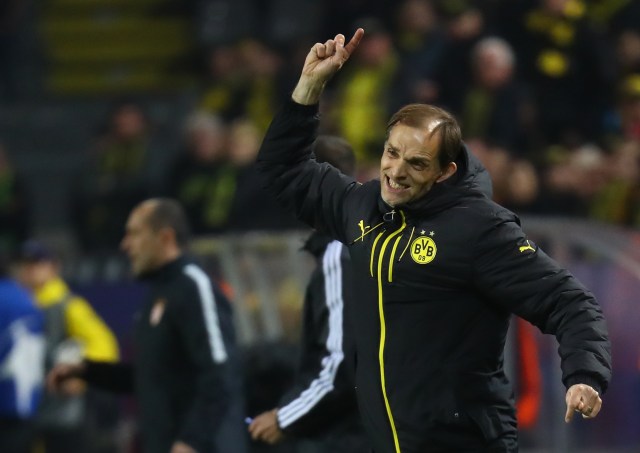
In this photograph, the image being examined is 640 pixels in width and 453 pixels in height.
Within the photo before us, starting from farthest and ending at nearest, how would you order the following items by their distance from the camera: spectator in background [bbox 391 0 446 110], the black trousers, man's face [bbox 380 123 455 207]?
spectator in background [bbox 391 0 446 110] < the black trousers < man's face [bbox 380 123 455 207]

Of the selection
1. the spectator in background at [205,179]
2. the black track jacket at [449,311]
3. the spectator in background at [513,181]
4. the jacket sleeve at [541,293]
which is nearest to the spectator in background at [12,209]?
the spectator in background at [205,179]

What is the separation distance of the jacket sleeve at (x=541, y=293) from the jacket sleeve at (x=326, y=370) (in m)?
1.17

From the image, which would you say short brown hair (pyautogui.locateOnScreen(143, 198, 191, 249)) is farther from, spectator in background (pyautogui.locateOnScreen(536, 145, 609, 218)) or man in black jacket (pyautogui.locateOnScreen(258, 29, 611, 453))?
spectator in background (pyautogui.locateOnScreen(536, 145, 609, 218))

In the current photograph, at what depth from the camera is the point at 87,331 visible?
10.5 metres

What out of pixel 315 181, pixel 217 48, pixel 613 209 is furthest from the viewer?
pixel 217 48

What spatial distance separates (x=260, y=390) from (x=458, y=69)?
409 cm

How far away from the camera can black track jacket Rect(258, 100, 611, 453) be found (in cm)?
464

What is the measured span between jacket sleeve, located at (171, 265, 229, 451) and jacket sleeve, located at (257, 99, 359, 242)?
1458mm

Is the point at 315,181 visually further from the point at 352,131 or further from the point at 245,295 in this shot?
the point at 352,131

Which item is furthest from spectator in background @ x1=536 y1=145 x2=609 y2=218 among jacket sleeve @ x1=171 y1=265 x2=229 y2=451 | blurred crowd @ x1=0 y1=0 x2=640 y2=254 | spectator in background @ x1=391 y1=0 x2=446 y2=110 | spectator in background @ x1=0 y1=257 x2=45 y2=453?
jacket sleeve @ x1=171 y1=265 x2=229 y2=451

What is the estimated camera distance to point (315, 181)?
5.15 meters

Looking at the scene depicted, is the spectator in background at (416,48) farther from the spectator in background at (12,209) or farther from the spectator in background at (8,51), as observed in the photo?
the spectator in background at (8,51)

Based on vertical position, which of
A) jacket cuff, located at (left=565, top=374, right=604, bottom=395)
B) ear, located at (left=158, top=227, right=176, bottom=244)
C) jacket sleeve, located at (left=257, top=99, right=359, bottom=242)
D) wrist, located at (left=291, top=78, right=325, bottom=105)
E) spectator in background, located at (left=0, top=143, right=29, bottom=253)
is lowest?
spectator in background, located at (left=0, top=143, right=29, bottom=253)

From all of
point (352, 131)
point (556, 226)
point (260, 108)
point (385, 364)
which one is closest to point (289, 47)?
point (260, 108)
